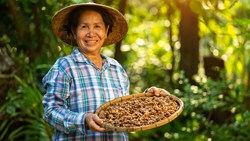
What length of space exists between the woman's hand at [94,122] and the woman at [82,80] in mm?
27

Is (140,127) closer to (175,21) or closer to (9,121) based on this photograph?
(9,121)

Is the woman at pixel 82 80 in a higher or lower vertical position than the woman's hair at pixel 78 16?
lower

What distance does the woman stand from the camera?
2.35 meters

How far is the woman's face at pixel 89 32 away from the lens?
245 centimetres

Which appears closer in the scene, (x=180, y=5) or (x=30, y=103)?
(x=30, y=103)

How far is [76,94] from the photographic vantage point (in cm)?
241

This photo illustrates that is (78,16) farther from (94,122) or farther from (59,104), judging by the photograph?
(94,122)

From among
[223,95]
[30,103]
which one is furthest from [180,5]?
[30,103]

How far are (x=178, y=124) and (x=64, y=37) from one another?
2.08 m

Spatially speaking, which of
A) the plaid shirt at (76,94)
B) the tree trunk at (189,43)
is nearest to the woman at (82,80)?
the plaid shirt at (76,94)

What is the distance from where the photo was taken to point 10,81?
14.6ft

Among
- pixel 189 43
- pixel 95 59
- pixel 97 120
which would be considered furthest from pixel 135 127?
pixel 189 43

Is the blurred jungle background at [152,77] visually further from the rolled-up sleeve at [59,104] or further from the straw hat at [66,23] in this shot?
the rolled-up sleeve at [59,104]

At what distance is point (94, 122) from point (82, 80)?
296mm
